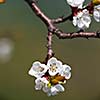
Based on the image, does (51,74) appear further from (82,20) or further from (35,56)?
(35,56)

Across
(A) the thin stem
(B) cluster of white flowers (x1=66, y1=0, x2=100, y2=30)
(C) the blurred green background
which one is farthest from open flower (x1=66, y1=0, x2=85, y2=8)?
(C) the blurred green background

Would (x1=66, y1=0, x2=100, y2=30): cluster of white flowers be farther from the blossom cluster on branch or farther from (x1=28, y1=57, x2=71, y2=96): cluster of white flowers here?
(x1=28, y1=57, x2=71, y2=96): cluster of white flowers

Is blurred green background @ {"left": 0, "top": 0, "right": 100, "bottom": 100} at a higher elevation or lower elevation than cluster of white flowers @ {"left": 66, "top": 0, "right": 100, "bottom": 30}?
lower

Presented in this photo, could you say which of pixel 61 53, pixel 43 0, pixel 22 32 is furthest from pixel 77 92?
pixel 43 0

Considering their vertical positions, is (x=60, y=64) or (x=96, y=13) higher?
(x=96, y=13)

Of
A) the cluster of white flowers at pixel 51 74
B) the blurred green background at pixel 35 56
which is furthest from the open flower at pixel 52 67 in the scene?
the blurred green background at pixel 35 56

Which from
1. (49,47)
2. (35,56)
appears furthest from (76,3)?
(35,56)
